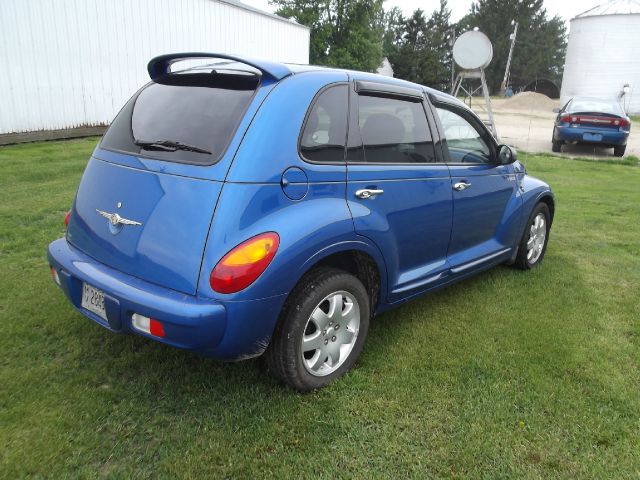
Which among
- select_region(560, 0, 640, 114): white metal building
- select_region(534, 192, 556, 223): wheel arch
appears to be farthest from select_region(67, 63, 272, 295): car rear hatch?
select_region(560, 0, 640, 114): white metal building

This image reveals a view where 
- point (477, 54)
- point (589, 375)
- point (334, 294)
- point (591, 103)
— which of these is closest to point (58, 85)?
point (477, 54)

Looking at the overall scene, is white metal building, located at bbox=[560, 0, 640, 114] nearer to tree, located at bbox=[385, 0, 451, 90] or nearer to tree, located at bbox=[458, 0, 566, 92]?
tree, located at bbox=[385, 0, 451, 90]

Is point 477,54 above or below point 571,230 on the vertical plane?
above

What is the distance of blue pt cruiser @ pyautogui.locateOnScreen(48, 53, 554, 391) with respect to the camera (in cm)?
235

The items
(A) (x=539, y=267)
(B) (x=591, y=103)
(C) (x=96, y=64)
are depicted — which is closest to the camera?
(A) (x=539, y=267)

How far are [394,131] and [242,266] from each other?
56.8 inches

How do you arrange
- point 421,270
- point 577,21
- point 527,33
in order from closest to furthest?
point 421,270, point 577,21, point 527,33

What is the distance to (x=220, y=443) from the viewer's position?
2406 mm

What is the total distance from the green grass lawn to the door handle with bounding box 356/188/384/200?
3.34ft

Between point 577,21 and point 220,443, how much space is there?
126 ft

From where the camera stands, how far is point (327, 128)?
9.13 ft

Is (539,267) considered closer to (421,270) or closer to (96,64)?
(421,270)

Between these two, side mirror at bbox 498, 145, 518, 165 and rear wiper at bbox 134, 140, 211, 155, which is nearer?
rear wiper at bbox 134, 140, 211, 155

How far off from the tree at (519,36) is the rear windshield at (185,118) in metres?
68.9
